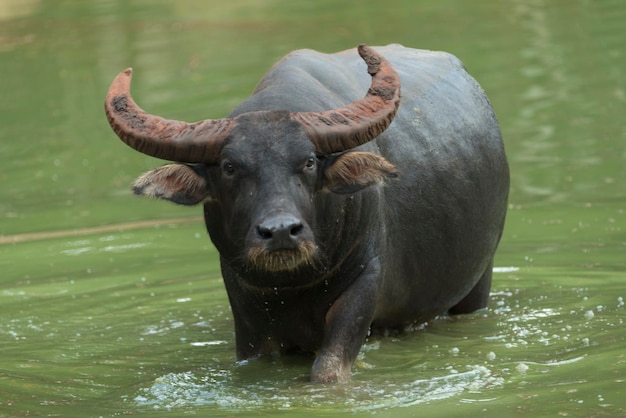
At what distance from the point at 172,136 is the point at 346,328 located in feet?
5.04

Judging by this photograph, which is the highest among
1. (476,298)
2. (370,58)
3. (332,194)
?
(370,58)

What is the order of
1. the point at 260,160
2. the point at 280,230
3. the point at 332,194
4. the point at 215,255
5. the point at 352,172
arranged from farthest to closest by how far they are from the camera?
1. the point at 215,255
2. the point at 332,194
3. the point at 352,172
4. the point at 260,160
5. the point at 280,230

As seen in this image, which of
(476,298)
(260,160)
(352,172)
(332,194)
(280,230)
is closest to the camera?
(280,230)

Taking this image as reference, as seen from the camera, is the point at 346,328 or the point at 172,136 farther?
the point at 346,328

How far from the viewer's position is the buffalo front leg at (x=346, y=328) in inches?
324

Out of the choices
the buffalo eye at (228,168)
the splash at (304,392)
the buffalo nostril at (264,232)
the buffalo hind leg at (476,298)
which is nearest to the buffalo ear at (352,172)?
the buffalo eye at (228,168)

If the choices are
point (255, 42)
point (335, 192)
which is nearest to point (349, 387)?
point (335, 192)

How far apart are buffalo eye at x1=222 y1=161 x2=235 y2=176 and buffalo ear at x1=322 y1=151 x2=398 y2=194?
54 centimetres

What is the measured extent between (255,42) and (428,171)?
15.6 m

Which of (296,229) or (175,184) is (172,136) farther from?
(296,229)

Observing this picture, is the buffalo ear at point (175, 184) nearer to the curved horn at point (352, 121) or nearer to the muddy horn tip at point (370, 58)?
the curved horn at point (352, 121)

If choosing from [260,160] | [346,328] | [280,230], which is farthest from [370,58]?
[346,328]

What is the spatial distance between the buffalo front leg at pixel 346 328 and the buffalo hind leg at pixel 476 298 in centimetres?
202

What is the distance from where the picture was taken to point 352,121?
8.08m
